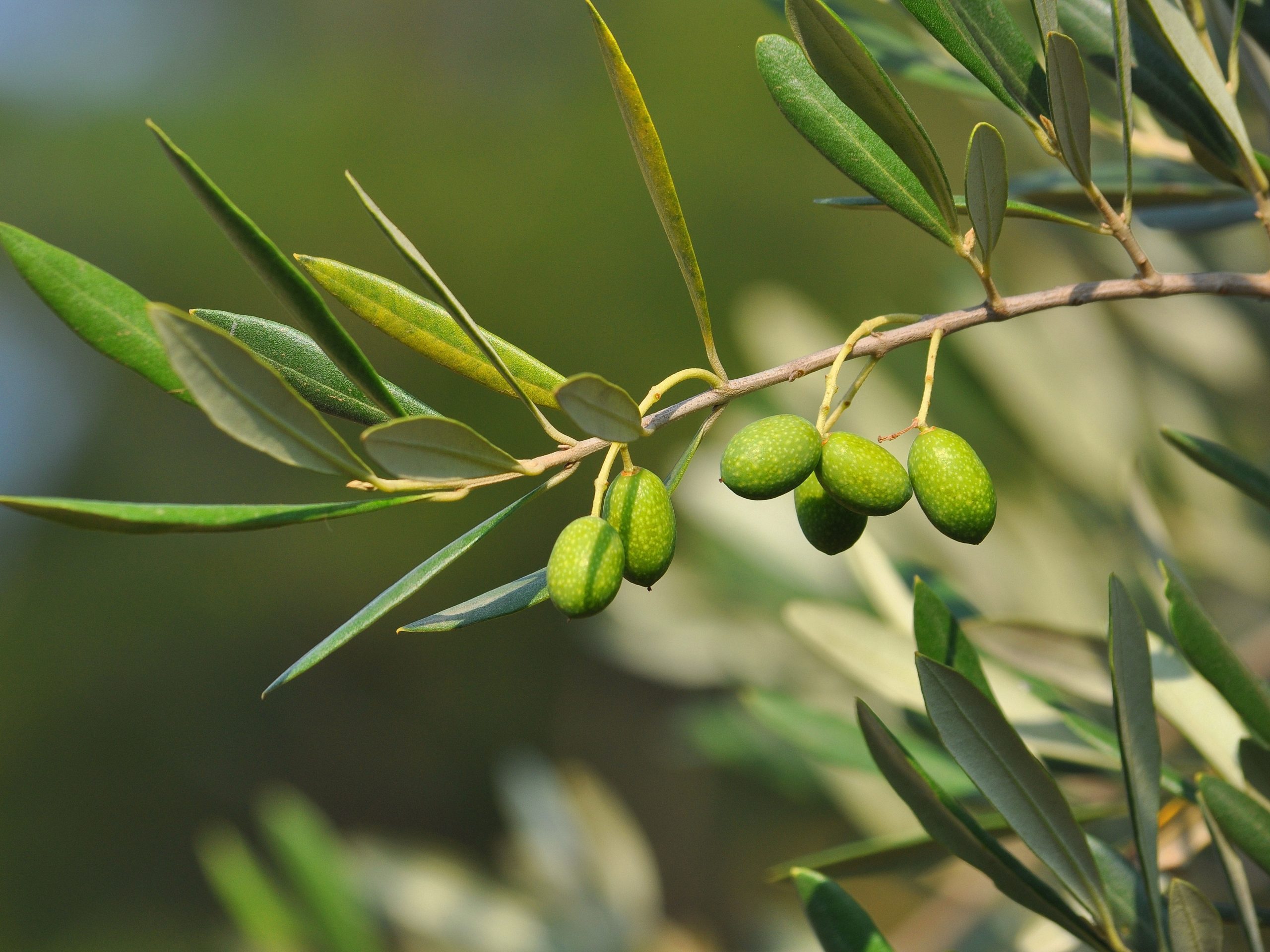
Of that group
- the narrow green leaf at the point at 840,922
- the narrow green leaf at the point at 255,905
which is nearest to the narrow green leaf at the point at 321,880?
the narrow green leaf at the point at 255,905

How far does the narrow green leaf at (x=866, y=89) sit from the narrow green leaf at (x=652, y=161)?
0.29 feet

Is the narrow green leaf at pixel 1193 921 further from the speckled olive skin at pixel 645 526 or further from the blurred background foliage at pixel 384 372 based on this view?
the blurred background foliage at pixel 384 372

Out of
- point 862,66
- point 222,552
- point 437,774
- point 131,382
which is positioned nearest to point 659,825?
point 437,774

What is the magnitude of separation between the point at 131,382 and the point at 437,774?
5.29 m

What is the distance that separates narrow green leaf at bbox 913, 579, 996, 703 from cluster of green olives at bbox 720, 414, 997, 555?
0.05 metres

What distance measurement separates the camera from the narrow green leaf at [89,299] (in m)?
0.38

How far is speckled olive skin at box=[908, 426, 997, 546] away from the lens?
0.46m

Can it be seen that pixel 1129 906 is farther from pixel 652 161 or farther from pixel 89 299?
pixel 89 299

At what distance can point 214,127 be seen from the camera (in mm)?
10609

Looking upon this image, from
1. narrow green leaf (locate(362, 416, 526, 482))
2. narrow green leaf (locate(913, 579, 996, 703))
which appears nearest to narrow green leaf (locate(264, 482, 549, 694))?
narrow green leaf (locate(362, 416, 526, 482))

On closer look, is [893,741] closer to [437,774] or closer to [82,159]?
[437,774]

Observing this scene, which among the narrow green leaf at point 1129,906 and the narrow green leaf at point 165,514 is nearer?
the narrow green leaf at point 165,514

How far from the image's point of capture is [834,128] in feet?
1.57

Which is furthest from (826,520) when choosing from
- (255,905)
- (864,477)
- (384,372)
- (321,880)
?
(384,372)
